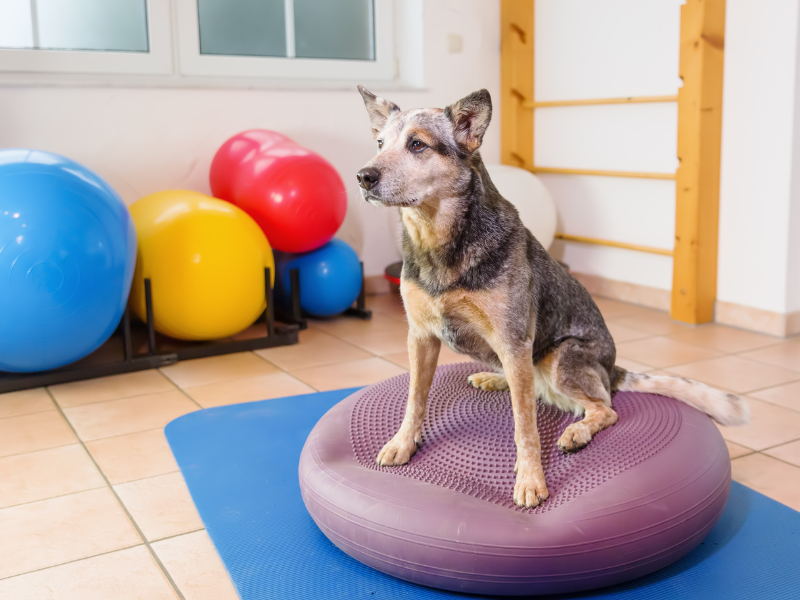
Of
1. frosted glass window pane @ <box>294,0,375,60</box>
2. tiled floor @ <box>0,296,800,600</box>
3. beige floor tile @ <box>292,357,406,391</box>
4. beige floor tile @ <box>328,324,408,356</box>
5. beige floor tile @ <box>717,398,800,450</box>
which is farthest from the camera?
frosted glass window pane @ <box>294,0,375,60</box>

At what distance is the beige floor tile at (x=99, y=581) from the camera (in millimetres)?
1701

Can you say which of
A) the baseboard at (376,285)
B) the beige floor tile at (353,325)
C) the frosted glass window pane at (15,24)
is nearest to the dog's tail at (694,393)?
the beige floor tile at (353,325)

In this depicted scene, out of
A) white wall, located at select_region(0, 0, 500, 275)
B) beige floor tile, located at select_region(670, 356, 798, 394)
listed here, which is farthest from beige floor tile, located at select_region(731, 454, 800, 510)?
white wall, located at select_region(0, 0, 500, 275)

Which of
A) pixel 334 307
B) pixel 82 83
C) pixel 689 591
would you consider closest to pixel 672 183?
pixel 334 307

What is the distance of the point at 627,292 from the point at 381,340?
1.68m

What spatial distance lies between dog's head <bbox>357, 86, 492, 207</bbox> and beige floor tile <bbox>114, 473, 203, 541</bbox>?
1.03m

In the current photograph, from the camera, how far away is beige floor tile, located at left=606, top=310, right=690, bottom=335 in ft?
12.9

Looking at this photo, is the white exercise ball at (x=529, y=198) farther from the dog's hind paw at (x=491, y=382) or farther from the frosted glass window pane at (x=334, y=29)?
the dog's hind paw at (x=491, y=382)

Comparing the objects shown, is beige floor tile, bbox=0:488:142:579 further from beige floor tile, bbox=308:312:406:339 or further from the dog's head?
beige floor tile, bbox=308:312:406:339

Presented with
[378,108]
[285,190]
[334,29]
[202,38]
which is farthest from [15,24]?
[378,108]

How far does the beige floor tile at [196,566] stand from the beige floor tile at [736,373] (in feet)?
6.99

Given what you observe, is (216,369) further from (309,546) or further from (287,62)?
(287,62)

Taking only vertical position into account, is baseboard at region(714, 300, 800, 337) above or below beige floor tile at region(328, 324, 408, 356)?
above

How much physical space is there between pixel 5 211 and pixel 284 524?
1700 millimetres
